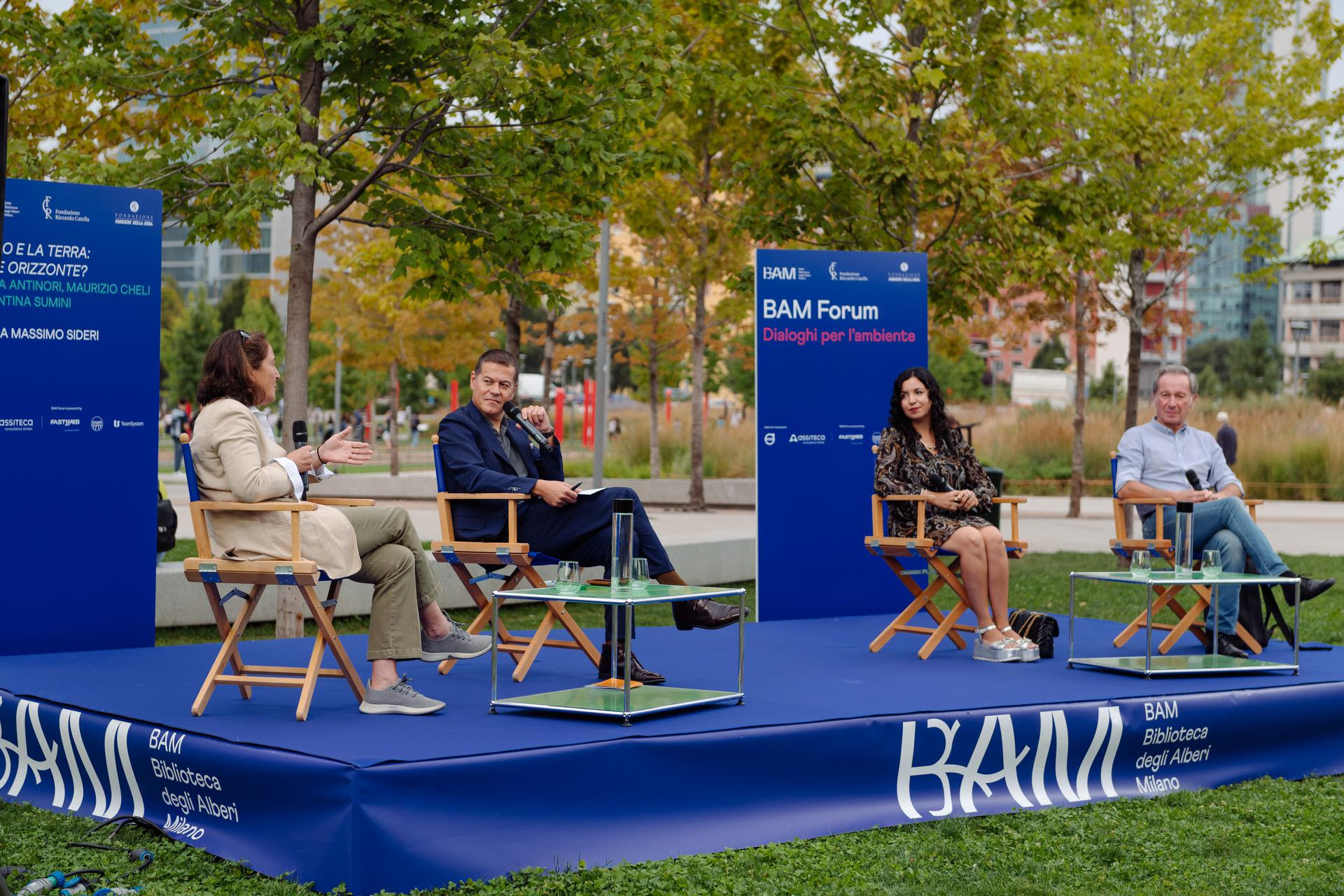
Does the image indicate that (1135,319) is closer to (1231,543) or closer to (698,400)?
(698,400)

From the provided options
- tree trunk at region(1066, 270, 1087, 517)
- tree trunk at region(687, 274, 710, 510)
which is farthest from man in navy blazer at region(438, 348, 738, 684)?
tree trunk at region(1066, 270, 1087, 517)

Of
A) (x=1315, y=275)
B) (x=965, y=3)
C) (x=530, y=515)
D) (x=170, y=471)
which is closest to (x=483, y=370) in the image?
(x=530, y=515)

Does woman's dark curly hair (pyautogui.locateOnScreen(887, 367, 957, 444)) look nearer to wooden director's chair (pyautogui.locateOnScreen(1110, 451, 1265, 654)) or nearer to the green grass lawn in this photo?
wooden director's chair (pyautogui.locateOnScreen(1110, 451, 1265, 654))

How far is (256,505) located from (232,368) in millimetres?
506

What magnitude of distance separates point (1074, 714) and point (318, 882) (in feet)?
8.52

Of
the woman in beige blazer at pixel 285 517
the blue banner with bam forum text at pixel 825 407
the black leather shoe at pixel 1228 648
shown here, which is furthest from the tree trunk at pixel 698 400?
the woman in beige blazer at pixel 285 517

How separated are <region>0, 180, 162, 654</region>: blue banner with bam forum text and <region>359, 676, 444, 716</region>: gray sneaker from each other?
7.15 ft

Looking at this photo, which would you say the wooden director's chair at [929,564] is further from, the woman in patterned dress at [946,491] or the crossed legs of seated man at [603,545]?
the crossed legs of seated man at [603,545]

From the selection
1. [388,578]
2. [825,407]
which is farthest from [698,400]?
[388,578]

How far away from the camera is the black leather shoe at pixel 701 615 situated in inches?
214

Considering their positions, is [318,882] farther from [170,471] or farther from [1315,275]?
[1315,275]

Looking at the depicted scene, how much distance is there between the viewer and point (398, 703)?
15.4 ft

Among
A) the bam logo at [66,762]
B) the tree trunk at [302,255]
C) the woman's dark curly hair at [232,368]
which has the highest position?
the tree trunk at [302,255]

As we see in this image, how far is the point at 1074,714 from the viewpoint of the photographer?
16.2 ft
